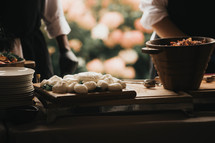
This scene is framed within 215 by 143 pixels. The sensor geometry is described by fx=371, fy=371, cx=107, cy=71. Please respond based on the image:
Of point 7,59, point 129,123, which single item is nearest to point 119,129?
point 129,123

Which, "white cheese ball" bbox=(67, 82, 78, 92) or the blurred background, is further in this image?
the blurred background

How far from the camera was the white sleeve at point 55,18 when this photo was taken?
2838 mm

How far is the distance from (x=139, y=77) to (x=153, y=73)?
36 centimetres

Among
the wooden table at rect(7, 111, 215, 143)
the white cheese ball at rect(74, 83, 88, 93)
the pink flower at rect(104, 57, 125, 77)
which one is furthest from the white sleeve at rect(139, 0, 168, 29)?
→ the white cheese ball at rect(74, 83, 88, 93)

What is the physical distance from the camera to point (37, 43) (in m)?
2.71

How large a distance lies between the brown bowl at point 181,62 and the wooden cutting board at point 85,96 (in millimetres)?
229

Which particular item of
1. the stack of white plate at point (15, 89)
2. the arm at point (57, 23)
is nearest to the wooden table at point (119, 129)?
the stack of white plate at point (15, 89)

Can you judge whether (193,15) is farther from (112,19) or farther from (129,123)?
(129,123)

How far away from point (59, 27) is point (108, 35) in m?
0.39

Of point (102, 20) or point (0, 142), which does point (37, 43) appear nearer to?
point (102, 20)

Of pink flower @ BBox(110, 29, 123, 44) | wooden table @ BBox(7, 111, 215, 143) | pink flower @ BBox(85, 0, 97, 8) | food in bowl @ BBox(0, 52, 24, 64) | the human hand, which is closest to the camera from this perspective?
wooden table @ BBox(7, 111, 215, 143)

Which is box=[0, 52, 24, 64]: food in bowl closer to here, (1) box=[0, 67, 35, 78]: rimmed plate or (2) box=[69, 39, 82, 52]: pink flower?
(1) box=[0, 67, 35, 78]: rimmed plate

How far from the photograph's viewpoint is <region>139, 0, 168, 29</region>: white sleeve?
237 centimetres

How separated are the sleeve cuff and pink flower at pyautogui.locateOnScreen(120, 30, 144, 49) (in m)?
0.44
